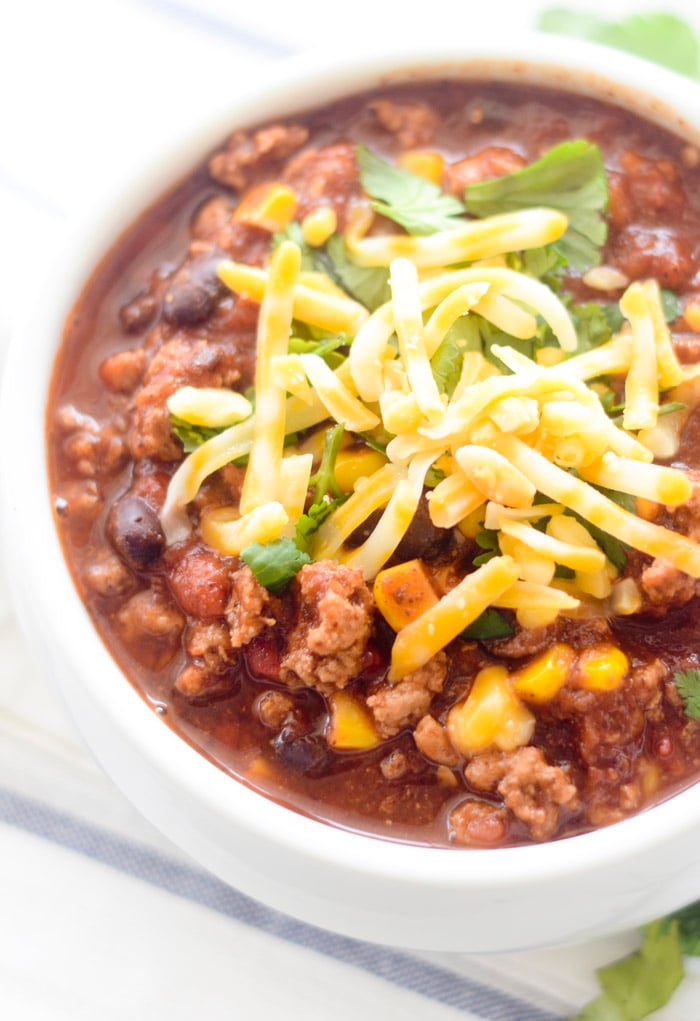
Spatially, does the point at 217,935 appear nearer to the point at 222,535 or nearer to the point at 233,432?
the point at 222,535

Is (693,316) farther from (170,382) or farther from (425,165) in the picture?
(170,382)

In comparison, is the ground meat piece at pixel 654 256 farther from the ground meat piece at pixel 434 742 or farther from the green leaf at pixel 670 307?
the ground meat piece at pixel 434 742

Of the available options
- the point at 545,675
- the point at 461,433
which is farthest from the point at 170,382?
the point at 545,675

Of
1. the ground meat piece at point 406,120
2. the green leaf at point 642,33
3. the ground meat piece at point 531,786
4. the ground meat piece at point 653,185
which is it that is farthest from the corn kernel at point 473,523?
the green leaf at point 642,33

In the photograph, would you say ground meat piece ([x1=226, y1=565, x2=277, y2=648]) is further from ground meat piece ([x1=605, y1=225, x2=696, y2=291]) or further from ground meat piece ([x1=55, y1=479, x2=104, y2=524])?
ground meat piece ([x1=605, y1=225, x2=696, y2=291])

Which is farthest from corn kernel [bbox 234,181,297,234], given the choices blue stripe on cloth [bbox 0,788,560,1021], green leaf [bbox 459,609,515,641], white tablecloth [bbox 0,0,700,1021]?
blue stripe on cloth [bbox 0,788,560,1021]

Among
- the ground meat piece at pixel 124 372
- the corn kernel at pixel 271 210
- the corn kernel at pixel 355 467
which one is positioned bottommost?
the corn kernel at pixel 355 467
